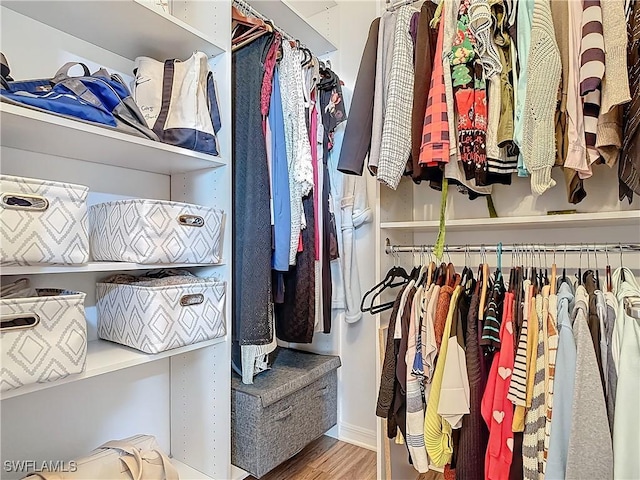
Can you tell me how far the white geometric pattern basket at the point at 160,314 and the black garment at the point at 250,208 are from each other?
0.32ft

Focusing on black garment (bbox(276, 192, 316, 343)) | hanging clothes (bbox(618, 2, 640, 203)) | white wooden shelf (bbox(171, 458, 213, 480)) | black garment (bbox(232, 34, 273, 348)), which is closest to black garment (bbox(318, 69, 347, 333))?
black garment (bbox(276, 192, 316, 343))

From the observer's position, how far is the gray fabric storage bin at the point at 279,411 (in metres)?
1.40

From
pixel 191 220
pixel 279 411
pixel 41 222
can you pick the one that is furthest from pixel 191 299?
pixel 279 411

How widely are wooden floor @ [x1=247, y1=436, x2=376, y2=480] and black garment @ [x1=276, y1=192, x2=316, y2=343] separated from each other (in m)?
0.56

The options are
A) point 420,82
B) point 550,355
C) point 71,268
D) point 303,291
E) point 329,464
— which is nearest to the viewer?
point 71,268

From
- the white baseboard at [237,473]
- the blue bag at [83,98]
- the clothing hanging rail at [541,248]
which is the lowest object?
the white baseboard at [237,473]

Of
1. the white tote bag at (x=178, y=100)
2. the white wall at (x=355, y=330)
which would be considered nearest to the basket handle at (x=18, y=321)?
the white tote bag at (x=178, y=100)

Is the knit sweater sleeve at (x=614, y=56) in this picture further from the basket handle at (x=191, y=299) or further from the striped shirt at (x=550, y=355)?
the basket handle at (x=191, y=299)

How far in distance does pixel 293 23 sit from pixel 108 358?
4.87ft

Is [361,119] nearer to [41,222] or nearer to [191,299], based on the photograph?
[191,299]

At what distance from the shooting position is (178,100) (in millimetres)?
1194

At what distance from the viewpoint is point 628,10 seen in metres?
1.01

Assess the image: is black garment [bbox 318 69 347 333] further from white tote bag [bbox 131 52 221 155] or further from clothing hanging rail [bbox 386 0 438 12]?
white tote bag [bbox 131 52 221 155]

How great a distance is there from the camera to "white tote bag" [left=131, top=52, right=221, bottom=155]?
1179mm
